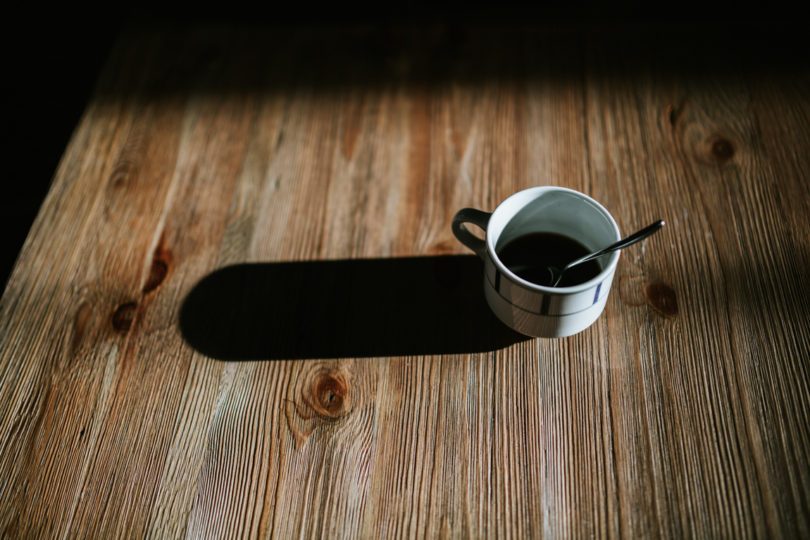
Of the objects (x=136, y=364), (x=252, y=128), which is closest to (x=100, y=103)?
(x=252, y=128)

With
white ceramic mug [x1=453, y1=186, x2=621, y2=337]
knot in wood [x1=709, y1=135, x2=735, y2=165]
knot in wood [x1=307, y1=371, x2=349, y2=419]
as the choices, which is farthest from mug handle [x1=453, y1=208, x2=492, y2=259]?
knot in wood [x1=709, y1=135, x2=735, y2=165]

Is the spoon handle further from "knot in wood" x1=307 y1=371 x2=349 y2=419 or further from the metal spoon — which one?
"knot in wood" x1=307 y1=371 x2=349 y2=419

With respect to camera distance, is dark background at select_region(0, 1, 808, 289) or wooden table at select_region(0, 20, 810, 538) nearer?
wooden table at select_region(0, 20, 810, 538)

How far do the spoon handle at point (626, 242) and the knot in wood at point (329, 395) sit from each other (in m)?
0.25

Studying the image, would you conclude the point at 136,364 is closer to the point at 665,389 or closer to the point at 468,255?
the point at 468,255

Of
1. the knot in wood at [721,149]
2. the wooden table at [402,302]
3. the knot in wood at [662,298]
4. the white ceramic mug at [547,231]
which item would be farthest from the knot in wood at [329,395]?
the knot in wood at [721,149]

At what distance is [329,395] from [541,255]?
0.85 ft

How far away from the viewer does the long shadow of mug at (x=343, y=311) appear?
1.87 ft

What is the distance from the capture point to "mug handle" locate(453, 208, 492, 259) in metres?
0.50

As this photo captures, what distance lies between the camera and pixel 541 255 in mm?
544

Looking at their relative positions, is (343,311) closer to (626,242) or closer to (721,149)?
(626,242)

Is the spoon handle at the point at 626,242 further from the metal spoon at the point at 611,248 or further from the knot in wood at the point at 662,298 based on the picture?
the knot in wood at the point at 662,298

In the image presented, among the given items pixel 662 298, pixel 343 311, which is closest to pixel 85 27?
pixel 343 311

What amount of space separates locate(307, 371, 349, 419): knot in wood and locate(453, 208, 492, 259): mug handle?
189 mm
